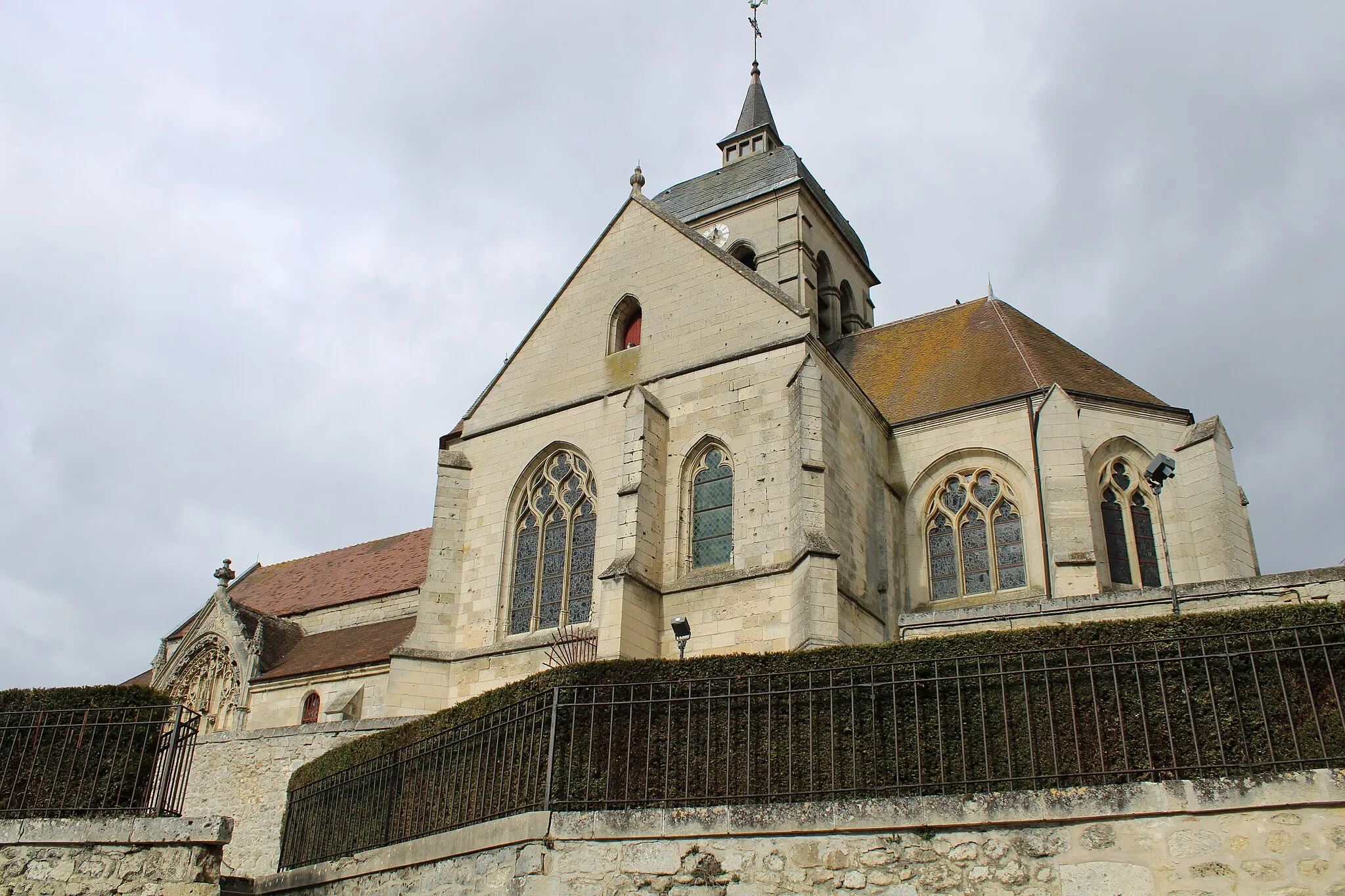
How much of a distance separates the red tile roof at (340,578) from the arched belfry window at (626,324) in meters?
8.36

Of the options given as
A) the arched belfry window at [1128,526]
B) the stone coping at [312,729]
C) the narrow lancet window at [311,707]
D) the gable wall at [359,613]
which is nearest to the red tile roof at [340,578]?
the gable wall at [359,613]

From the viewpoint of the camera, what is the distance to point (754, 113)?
31.6 meters

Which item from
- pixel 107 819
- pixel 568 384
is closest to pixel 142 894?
pixel 107 819

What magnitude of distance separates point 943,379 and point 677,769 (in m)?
12.7

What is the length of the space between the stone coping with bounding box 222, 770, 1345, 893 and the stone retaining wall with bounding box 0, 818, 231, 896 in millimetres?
1983

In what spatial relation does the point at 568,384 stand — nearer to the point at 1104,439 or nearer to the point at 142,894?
the point at 1104,439

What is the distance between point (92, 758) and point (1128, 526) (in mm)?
14017

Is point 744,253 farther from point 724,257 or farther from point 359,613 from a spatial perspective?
point 359,613

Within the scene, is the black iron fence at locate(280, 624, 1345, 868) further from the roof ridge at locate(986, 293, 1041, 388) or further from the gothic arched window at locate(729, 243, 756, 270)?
the gothic arched window at locate(729, 243, 756, 270)

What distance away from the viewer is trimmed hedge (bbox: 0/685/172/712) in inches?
448

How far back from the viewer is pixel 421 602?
58.1 ft

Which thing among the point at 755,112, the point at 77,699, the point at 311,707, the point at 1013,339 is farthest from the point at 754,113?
the point at 77,699

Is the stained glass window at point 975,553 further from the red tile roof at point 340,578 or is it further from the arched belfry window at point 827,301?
the red tile roof at point 340,578

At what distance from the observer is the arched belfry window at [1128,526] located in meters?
17.0
